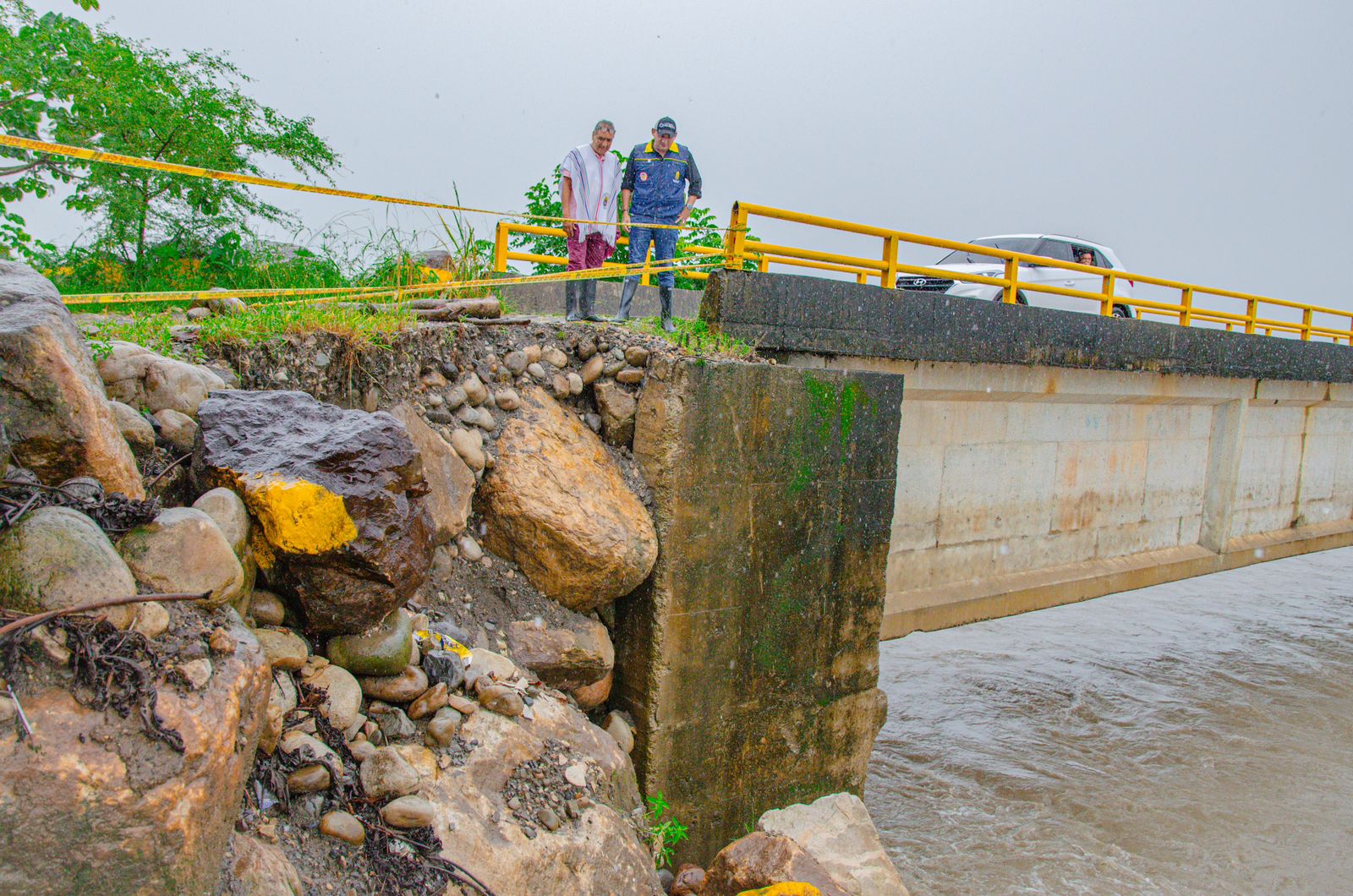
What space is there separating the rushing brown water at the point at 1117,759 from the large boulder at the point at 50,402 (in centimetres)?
551

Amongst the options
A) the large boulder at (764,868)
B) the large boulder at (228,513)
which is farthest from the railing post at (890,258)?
the large boulder at (228,513)

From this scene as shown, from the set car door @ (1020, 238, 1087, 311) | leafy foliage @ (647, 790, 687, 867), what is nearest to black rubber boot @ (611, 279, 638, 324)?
leafy foliage @ (647, 790, 687, 867)

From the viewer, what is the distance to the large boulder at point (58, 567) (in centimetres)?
234

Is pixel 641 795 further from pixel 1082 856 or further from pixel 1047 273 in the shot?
pixel 1047 273

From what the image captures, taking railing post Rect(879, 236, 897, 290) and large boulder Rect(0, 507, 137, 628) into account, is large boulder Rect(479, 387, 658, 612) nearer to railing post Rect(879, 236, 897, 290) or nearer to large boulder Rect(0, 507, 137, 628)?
large boulder Rect(0, 507, 137, 628)

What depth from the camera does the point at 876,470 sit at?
5855 mm

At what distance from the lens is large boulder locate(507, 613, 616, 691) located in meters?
4.71

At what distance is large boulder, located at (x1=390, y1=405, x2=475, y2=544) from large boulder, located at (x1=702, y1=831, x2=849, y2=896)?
2002 mm

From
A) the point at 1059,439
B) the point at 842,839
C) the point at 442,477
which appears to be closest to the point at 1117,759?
the point at 1059,439

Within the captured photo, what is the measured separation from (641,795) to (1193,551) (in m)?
7.45

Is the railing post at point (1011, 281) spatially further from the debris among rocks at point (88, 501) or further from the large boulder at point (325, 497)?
the debris among rocks at point (88, 501)

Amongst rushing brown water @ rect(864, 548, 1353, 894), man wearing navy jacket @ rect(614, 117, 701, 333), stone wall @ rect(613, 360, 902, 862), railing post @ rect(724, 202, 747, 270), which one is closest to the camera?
stone wall @ rect(613, 360, 902, 862)

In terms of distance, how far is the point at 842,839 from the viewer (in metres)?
5.09

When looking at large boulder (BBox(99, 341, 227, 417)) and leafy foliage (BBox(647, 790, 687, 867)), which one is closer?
large boulder (BBox(99, 341, 227, 417))
